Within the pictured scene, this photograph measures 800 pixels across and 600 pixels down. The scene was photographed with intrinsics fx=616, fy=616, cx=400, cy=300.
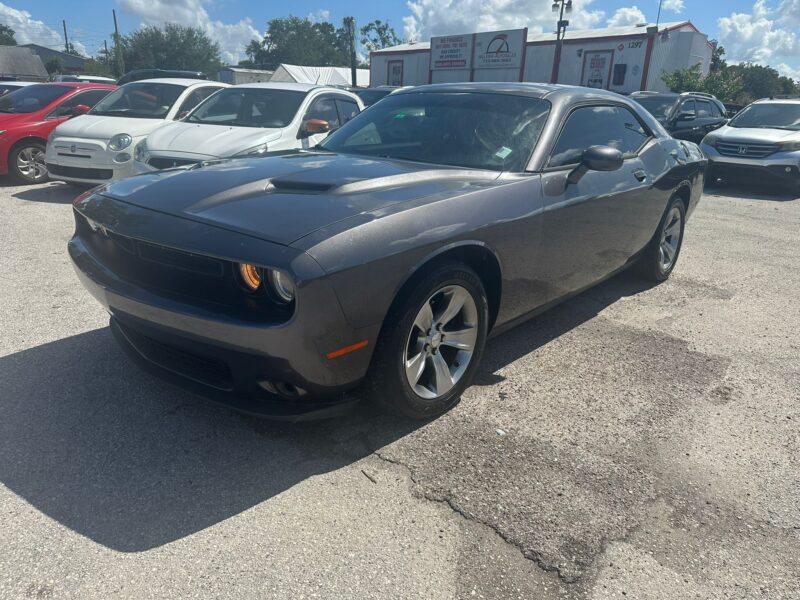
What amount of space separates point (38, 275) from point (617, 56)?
123 feet

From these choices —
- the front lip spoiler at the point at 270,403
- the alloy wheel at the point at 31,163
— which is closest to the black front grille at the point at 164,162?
the alloy wheel at the point at 31,163

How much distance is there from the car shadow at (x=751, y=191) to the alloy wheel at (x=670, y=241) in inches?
238

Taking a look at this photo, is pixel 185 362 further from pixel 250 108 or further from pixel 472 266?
pixel 250 108

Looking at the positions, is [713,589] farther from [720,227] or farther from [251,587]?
[720,227]

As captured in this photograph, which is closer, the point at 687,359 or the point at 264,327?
the point at 264,327

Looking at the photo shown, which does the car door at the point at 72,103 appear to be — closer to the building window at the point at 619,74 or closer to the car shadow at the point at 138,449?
the car shadow at the point at 138,449

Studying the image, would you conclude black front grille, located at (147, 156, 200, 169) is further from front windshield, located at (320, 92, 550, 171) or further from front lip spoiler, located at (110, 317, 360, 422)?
front lip spoiler, located at (110, 317, 360, 422)

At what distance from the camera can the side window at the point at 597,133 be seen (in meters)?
3.64

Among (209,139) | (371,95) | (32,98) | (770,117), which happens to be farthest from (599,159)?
(371,95)

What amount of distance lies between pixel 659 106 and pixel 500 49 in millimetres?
28716

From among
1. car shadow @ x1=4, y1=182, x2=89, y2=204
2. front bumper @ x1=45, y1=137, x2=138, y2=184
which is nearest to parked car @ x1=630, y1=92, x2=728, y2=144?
front bumper @ x1=45, y1=137, x2=138, y2=184

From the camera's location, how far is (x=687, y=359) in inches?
151

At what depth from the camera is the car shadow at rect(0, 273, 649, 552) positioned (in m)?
2.30

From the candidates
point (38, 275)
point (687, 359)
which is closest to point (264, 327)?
point (687, 359)
